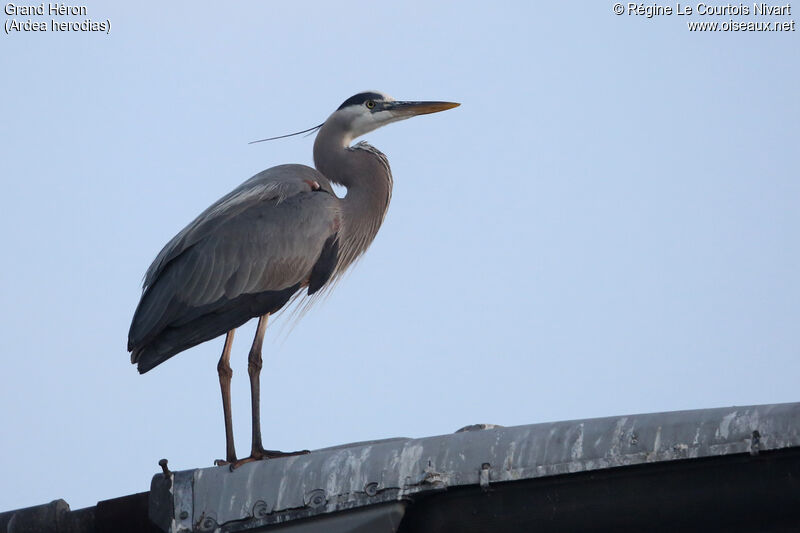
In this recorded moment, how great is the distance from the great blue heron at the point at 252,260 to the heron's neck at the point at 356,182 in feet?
0.03

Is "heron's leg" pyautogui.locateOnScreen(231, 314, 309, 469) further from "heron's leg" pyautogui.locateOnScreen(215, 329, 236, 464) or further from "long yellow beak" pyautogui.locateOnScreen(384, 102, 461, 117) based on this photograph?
"long yellow beak" pyautogui.locateOnScreen(384, 102, 461, 117)

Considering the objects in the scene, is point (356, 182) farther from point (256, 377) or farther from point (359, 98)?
point (256, 377)

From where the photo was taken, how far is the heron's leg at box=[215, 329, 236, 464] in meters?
6.64

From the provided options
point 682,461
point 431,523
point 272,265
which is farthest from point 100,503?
point 272,265

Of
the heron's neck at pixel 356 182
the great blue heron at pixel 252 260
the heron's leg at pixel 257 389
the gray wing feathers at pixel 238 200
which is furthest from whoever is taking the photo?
the heron's neck at pixel 356 182

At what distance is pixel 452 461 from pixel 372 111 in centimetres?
525

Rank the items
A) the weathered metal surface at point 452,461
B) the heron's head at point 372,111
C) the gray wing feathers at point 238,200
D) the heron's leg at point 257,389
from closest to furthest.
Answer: the weathered metal surface at point 452,461 < the heron's leg at point 257,389 < the gray wing feathers at point 238,200 < the heron's head at point 372,111

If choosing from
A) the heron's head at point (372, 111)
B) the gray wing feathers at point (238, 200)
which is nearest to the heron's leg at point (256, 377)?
the gray wing feathers at point (238, 200)

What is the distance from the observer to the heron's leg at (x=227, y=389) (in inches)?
261

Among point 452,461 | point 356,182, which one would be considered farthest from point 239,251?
point 452,461

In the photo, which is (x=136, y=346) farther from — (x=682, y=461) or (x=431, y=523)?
(x=682, y=461)

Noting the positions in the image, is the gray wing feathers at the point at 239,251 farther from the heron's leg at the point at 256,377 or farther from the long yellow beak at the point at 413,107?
the long yellow beak at the point at 413,107

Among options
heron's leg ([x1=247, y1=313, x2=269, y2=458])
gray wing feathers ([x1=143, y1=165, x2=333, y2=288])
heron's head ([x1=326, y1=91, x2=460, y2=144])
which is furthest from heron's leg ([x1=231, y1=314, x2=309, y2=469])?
heron's head ([x1=326, y1=91, x2=460, y2=144])

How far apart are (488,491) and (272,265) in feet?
12.4
